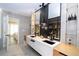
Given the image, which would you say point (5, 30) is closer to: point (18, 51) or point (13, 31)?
point (13, 31)

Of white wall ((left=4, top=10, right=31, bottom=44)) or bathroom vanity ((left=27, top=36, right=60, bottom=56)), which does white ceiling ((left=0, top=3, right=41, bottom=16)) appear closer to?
white wall ((left=4, top=10, right=31, bottom=44))

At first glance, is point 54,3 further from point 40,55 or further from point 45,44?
point 40,55

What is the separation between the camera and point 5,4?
6.99ft

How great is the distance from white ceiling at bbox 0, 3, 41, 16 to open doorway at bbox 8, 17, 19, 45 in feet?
0.66

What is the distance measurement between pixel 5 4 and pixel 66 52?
151 cm

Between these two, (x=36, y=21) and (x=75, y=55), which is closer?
(x=75, y=55)

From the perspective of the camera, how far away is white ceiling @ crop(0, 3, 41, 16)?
7.00 feet

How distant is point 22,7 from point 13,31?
52 centimetres

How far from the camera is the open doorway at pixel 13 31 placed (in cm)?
217

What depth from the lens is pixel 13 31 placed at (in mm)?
2205

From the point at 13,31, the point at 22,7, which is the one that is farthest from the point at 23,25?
the point at 22,7

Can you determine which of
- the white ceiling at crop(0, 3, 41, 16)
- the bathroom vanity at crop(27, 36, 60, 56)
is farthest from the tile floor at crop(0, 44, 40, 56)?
the white ceiling at crop(0, 3, 41, 16)

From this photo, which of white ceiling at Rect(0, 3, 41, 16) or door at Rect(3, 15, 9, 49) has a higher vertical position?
white ceiling at Rect(0, 3, 41, 16)

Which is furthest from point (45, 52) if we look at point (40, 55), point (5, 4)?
point (5, 4)
